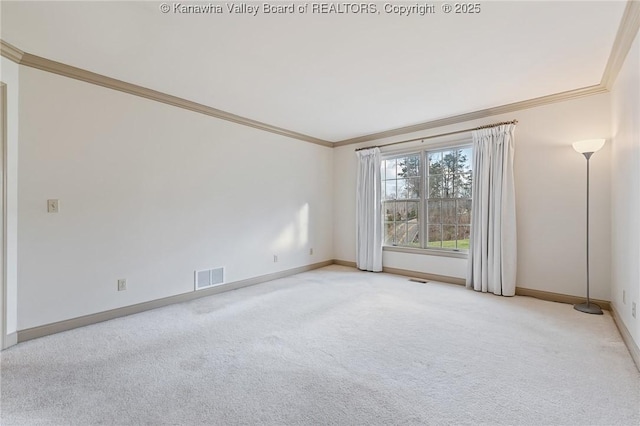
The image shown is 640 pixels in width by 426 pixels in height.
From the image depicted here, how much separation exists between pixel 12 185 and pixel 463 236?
526cm

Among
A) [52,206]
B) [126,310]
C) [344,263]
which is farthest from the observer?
[344,263]

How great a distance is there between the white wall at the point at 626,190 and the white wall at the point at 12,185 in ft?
16.3

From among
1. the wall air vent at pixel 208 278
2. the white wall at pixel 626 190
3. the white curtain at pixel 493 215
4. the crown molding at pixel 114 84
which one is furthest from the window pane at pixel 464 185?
the wall air vent at pixel 208 278

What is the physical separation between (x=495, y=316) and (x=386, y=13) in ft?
10.2

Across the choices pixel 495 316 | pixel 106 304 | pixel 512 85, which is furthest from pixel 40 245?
pixel 512 85

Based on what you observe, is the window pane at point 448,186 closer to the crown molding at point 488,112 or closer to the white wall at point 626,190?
the crown molding at point 488,112

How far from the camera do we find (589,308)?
10.8ft

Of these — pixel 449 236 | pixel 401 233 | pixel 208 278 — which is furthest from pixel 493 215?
pixel 208 278

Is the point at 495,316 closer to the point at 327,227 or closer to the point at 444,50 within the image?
the point at 444,50

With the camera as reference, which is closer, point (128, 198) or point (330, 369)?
point (330, 369)

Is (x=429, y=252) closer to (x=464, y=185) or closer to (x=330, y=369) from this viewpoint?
(x=464, y=185)

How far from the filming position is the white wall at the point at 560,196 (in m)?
3.40

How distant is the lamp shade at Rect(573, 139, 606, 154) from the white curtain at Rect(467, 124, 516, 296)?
74 centimetres

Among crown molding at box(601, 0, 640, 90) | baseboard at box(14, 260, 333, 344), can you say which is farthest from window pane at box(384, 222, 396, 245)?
crown molding at box(601, 0, 640, 90)
